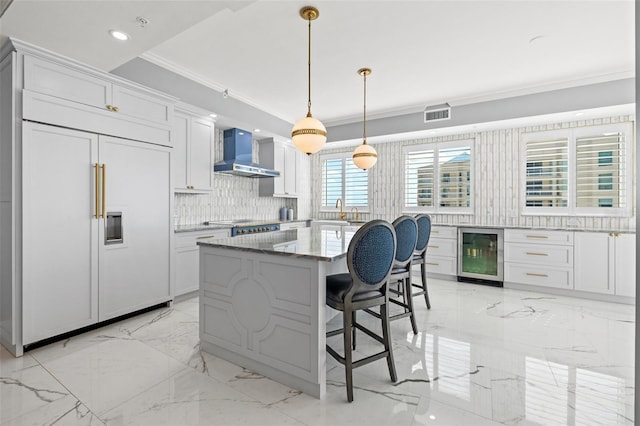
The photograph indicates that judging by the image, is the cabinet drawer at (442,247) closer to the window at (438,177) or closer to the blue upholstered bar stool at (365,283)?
the window at (438,177)

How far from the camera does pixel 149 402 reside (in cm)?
184

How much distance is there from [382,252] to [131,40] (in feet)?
8.21

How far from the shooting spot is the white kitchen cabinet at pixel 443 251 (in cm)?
488

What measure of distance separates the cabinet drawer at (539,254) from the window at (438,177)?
0.97 m

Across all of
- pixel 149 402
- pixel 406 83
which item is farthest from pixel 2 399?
pixel 406 83

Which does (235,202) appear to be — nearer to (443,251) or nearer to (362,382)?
(443,251)

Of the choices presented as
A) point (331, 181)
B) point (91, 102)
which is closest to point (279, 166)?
point (331, 181)

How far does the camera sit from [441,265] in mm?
4980

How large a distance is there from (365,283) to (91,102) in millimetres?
2840

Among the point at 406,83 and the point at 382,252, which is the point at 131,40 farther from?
the point at 406,83

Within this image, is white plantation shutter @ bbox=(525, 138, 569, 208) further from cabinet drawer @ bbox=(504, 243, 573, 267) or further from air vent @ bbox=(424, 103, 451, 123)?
air vent @ bbox=(424, 103, 451, 123)

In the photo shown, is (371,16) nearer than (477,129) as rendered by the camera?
Yes

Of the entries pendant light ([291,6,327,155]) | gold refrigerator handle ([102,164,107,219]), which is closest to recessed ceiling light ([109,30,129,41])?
gold refrigerator handle ([102,164,107,219])

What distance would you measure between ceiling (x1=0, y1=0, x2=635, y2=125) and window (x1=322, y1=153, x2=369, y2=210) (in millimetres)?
1937
